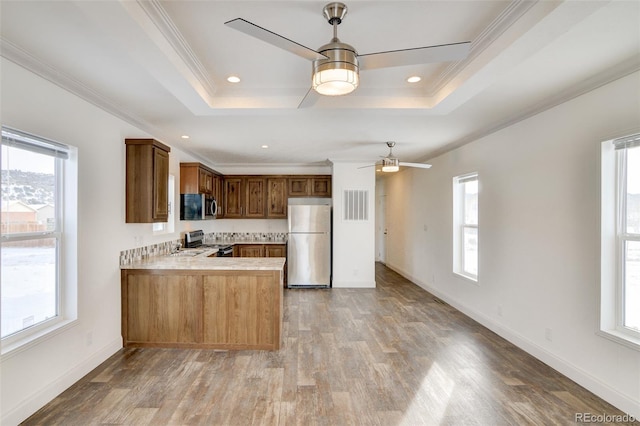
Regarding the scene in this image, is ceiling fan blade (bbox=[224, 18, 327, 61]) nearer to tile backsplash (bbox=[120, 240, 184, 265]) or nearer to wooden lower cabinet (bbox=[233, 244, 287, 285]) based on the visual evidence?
tile backsplash (bbox=[120, 240, 184, 265])

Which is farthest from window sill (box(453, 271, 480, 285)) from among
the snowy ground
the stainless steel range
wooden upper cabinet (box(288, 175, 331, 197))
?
the snowy ground

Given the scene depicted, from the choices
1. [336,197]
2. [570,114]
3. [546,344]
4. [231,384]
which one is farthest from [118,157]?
[546,344]

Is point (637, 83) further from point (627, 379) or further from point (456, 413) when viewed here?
point (456, 413)

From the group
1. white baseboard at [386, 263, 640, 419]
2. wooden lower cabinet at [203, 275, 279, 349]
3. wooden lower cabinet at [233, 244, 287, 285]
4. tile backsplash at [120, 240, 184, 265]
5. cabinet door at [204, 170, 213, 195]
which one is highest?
cabinet door at [204, 170, 213, 195]

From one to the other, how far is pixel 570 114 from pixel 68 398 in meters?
4.82

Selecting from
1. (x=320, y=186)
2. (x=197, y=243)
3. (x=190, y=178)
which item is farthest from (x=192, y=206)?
(x=320, y=186)

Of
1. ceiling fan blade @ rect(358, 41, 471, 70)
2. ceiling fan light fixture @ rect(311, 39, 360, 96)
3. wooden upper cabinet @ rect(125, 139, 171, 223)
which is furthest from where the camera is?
wooden upper cabinet @ rect(125, 139, 171, 223)

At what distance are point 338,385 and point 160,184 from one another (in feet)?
9.66

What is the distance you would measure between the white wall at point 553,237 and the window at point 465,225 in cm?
20

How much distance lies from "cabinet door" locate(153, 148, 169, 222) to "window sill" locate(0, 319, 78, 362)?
131 cm

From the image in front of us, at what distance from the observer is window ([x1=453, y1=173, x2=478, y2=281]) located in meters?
4.54

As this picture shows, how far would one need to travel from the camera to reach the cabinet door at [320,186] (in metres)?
6.63

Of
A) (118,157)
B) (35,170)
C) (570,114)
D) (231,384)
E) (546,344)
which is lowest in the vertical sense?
(231,384)

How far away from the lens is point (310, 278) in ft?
20.3
